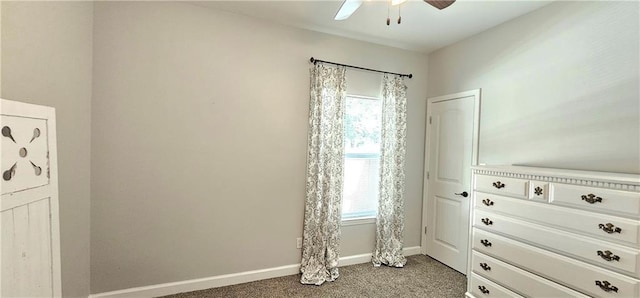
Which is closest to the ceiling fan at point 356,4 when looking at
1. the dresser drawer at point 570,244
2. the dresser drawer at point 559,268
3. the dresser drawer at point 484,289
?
the dresser drawer at point 570,244

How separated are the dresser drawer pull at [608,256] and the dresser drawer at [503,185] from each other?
1.66 ft

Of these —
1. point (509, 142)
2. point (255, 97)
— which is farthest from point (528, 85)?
point (255, 97)

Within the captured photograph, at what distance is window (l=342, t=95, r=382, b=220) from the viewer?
124 inches

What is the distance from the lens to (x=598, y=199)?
1.59 meters

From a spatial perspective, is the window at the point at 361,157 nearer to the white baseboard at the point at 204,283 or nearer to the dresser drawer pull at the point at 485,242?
the white baseboard at the point at 204,283

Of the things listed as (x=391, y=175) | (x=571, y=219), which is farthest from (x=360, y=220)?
(x=571, y=219)

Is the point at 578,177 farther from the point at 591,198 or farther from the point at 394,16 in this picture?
the point at 394,16

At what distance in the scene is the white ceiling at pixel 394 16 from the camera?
2.37 meters

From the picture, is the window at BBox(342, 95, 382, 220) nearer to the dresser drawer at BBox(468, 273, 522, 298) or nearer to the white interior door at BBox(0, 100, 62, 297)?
the dresser drawer at BBox(468, 273, 522, 298)

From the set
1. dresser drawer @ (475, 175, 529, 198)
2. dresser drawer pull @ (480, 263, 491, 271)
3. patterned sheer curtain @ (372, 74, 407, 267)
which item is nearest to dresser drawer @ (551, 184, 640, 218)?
dresser drawer @ (475, 175, 529, 198)

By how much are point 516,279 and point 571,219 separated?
63 cm

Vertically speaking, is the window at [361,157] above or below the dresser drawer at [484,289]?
above

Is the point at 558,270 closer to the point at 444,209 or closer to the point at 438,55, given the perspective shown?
the point at 444,209

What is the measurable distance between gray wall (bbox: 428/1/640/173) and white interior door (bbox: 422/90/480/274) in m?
0.17
